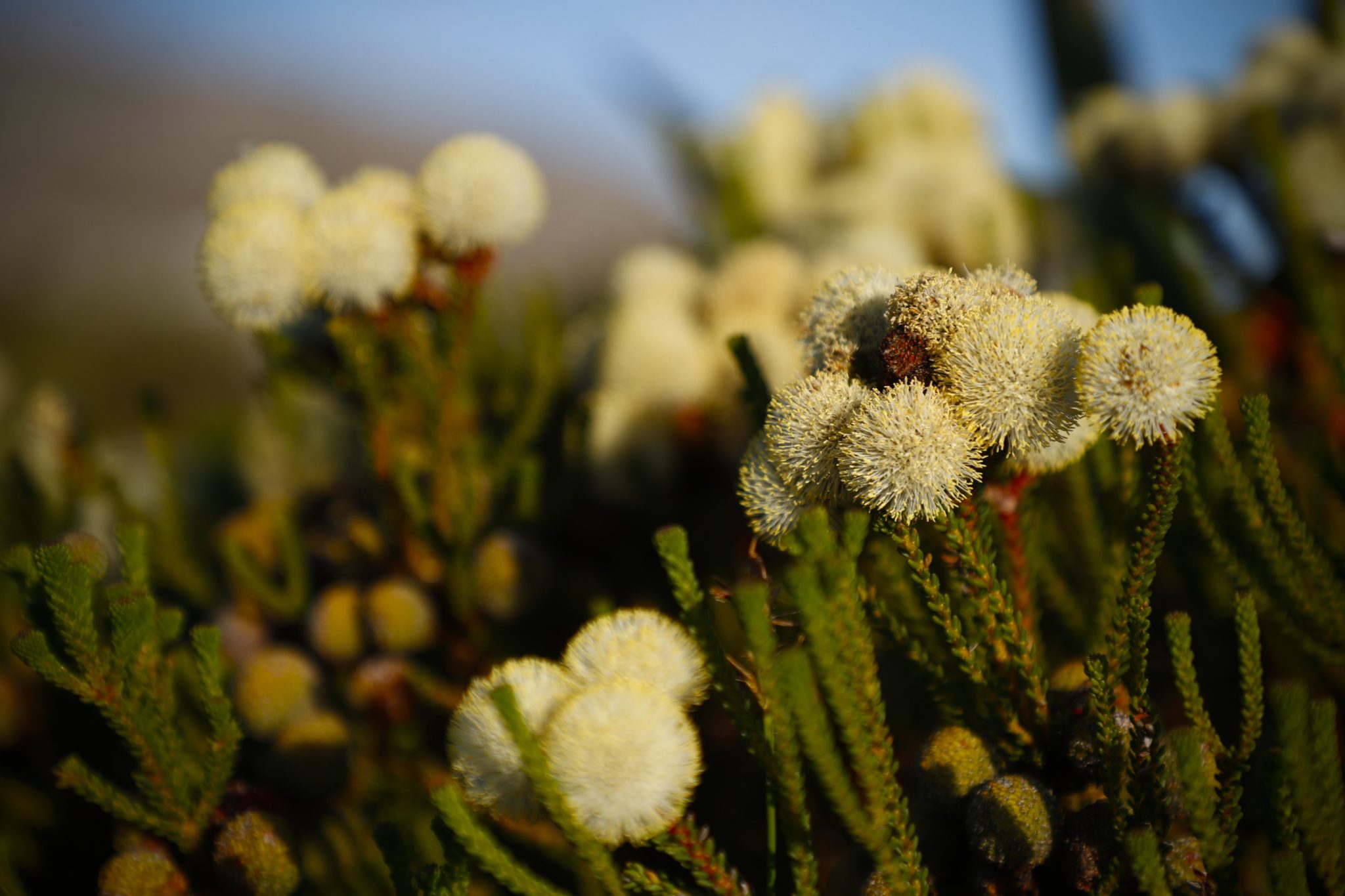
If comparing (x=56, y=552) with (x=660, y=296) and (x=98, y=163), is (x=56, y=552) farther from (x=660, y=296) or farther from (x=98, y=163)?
(x=98, y=163)

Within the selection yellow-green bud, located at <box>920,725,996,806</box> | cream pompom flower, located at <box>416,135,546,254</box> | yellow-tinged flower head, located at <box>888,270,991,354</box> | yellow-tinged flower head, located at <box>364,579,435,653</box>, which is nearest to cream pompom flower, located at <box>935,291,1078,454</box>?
yellow-tinged flower head, located at <box>888,270,991,354</box>

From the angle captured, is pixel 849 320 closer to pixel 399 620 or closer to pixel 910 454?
pixel 910 454

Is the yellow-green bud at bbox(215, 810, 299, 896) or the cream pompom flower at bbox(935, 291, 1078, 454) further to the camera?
the yellow-green bud at bbox(215, 810, 299, 896)

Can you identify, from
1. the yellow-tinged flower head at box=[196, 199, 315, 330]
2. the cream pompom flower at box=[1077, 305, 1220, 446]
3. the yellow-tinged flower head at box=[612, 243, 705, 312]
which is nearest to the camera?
the cream pompom flower at box=[1077, 305, 1220, 446]

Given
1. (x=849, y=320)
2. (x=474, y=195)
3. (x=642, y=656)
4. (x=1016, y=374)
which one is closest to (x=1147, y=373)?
(x=1016, y=374)

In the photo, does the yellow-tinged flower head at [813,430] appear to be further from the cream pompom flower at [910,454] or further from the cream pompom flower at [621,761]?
the cream pompom flower at [621,761]

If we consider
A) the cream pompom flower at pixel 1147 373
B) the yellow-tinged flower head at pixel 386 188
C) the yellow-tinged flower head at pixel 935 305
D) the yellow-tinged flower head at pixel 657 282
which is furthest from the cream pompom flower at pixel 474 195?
the cream pompom flower at pixel 1147 373

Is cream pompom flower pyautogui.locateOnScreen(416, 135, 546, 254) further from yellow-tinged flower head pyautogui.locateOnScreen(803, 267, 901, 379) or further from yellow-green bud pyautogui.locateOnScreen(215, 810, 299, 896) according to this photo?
yellow-green bud pyautogui.locateOnScreen(215, 810, 299, 896)
